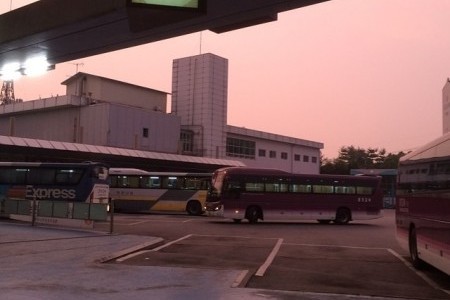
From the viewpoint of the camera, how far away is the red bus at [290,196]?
95.0 ft

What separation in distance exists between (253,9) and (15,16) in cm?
509

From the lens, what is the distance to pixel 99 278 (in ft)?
32.0

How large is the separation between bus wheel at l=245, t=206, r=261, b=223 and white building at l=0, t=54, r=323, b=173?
24.0m

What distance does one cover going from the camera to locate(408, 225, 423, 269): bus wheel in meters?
12.4

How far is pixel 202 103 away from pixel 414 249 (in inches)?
1948

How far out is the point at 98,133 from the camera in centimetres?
5112

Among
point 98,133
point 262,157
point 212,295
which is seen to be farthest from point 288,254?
point 262,157

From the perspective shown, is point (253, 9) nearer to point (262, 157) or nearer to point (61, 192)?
point (61, 192)

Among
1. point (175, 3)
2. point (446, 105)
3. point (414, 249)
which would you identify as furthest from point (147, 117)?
point (175, 3)

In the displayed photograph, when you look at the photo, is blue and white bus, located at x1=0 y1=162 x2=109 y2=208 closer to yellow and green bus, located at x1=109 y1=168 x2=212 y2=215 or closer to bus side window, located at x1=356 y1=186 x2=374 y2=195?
yellow and green bus, located at x1=109 y1=168 x2=212 y2=215

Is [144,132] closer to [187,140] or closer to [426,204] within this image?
[187,140]

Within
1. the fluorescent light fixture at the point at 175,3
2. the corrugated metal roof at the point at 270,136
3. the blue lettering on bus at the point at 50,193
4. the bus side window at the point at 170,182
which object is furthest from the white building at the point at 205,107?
the fluorescent light fixture at the point at 175,3

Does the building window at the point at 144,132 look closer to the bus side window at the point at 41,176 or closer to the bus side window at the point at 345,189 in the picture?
the bus side window at the point at 41,176

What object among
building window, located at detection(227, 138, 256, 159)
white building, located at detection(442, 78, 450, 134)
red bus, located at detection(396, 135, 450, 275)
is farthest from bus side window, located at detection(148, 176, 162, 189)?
building window, located at detection(227, 138, 256, 159)
